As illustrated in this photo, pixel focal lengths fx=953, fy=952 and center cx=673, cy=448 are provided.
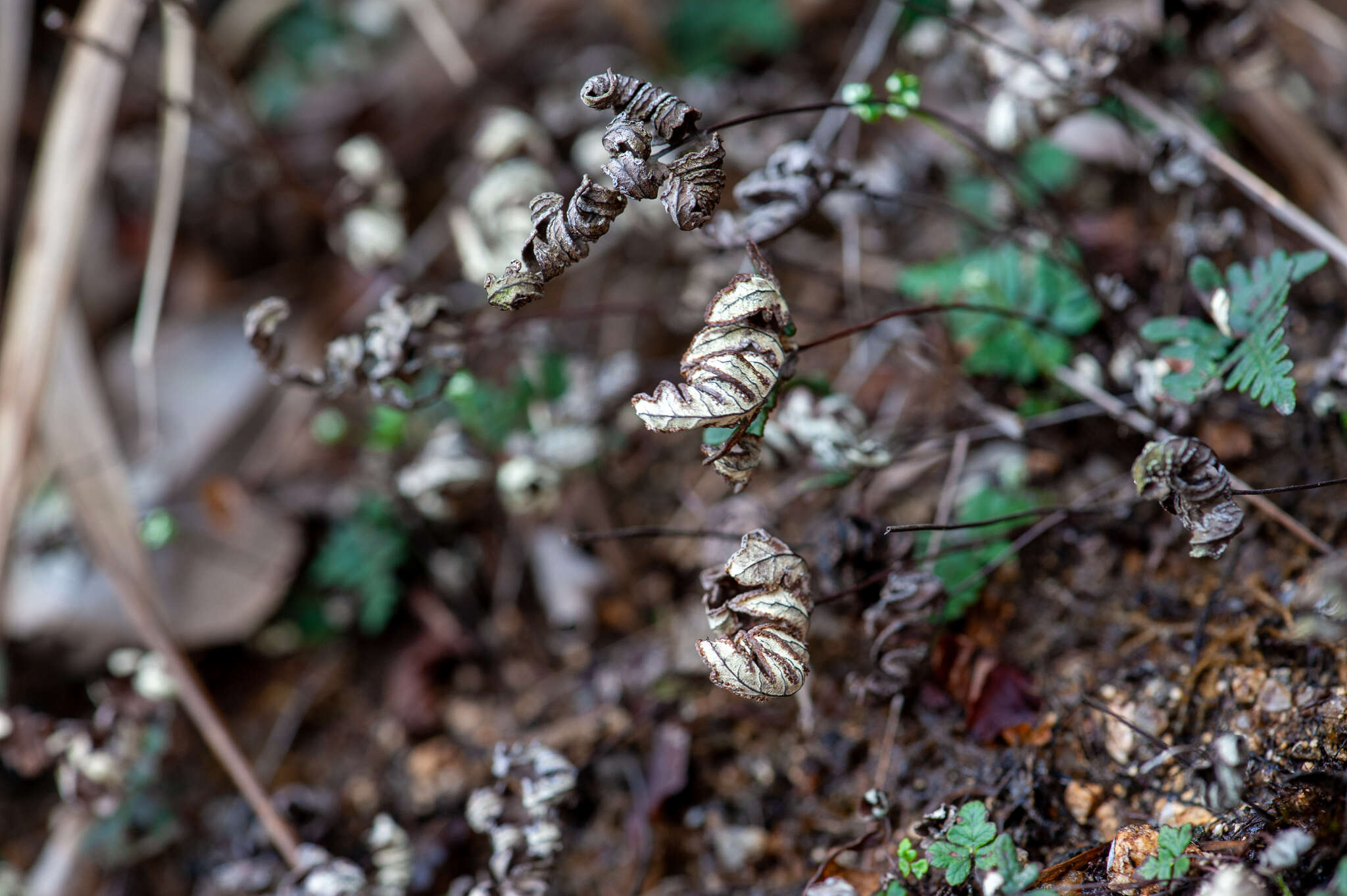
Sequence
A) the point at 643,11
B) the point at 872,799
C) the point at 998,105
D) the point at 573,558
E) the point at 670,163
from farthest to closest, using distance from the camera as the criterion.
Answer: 1. the point at 643,11
2. the point at 573,558
3. the point at 998,105
4. the point at 872,799
5. the point at 670,163

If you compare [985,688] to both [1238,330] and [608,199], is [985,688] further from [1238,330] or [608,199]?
[608,199]

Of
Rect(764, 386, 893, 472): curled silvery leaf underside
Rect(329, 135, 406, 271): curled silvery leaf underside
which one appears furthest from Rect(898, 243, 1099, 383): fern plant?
Rect(329, 135, 406, 271): curled silvery leaf underside

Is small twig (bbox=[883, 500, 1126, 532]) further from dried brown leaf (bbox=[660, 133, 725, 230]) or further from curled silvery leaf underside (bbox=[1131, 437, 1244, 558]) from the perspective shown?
dried brown leaf (bbox=[660, 133, 725, 230])

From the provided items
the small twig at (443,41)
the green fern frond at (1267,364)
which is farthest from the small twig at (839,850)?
the small twig at (443,41)

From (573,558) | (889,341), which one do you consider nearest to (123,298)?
(573,558)

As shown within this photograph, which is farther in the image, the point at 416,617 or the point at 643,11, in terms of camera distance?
the point at 643,11

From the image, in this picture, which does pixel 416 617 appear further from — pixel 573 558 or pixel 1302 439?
pixel 1302 439
